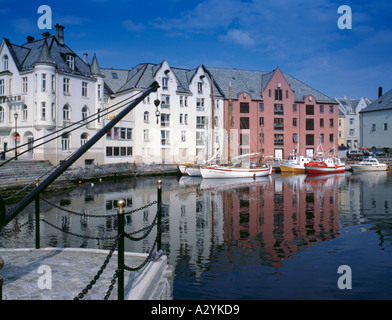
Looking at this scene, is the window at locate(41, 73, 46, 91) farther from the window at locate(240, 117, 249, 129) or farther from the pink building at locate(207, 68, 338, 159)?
the window at locate(240, 117, 249, 129)

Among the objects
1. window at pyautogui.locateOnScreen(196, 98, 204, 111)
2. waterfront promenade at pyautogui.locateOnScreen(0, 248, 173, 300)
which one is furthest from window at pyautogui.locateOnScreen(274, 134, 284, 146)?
waterfront promenade at pyautogui.locateOnScreen(0, 248, 173, 300)

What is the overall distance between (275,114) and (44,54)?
150ft

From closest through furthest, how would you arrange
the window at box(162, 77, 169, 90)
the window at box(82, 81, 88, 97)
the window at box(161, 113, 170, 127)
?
the window at box(82, 81, 88, 97) → the window at box(161, 113, 170, 127) → the window at box(162, 77, 169, 90)

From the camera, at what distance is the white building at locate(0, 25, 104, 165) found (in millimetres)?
44438

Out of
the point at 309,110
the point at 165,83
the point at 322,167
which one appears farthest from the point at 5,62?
the point at 309,110

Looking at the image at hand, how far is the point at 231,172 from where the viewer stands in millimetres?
52531

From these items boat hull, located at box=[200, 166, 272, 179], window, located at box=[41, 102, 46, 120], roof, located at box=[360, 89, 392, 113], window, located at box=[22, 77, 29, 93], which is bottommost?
boat hull, located at box=[200, 166, 272, 179]

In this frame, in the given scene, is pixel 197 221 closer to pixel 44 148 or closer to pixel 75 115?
pixel 44 148

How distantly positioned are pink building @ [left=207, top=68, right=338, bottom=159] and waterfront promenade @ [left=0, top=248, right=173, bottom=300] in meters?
59.0

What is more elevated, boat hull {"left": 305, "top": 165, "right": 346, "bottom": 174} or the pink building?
the pink building

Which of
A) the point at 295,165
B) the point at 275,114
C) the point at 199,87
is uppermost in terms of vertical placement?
the point at 199,87

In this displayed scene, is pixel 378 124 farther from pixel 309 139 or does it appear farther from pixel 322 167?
pixel 322 167

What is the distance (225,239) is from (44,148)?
3334 centimetres

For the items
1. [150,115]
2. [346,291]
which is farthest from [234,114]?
[346,291]
